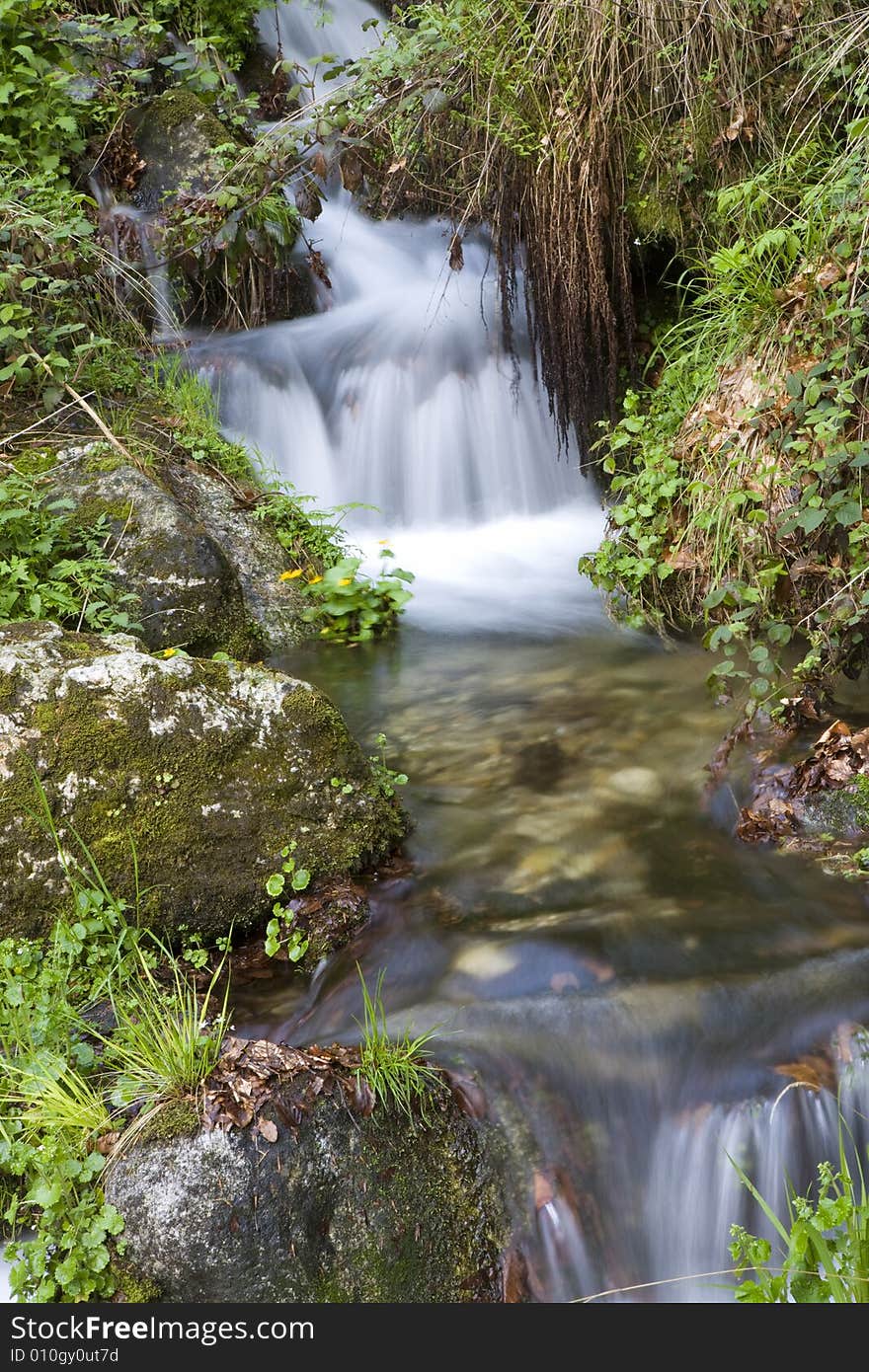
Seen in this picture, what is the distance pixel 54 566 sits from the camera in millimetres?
5062

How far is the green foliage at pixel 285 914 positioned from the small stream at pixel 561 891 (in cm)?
8

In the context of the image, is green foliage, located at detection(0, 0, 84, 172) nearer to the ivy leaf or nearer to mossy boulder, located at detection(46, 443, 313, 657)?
mossy boulder, located at detection(46, 443, 313, 657)

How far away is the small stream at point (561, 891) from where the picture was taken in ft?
8.55

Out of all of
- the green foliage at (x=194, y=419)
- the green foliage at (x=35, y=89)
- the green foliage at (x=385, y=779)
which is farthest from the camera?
the green foliage at (x=35, y=89)

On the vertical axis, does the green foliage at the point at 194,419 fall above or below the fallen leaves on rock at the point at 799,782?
above

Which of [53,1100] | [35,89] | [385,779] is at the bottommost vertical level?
[53,1100]

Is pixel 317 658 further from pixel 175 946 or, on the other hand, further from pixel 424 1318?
pixel 424 1318

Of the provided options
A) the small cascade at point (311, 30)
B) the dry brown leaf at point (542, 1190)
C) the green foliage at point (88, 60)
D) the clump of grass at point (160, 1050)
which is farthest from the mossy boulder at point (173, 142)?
the dry brown leaf at point (542, 1190)

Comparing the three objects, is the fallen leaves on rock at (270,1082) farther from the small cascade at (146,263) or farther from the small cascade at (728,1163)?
the small cascade at (146,263)

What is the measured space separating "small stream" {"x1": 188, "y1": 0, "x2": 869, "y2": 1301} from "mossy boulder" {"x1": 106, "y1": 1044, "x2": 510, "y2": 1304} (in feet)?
0.53

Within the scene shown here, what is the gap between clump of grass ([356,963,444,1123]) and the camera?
264 centimetres

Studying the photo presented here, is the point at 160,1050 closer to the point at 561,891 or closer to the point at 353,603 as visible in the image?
the point at 561,891

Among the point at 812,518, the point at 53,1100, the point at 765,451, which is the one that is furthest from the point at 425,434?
the point at 53,1100

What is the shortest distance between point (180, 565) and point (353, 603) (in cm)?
98
